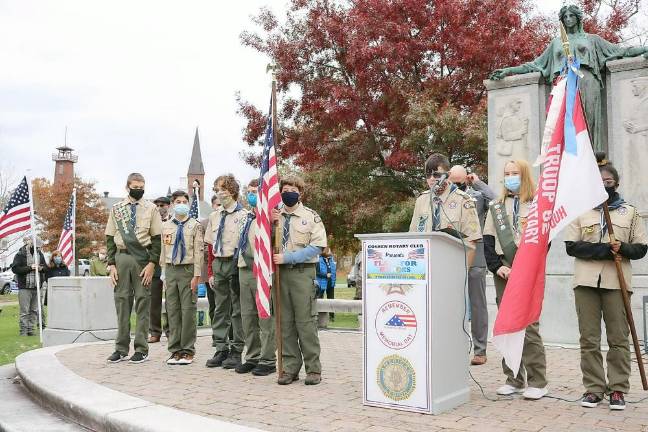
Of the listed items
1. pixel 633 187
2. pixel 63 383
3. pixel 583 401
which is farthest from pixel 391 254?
pixel 633 187

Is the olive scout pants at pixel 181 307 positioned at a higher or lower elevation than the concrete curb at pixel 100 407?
higher

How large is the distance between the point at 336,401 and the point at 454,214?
2.04 m

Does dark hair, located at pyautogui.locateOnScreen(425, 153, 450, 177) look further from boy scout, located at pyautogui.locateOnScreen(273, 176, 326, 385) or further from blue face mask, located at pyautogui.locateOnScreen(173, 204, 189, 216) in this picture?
blue face mask, located at pyautogui.locateOnScreen(173, 204, 189, 216)

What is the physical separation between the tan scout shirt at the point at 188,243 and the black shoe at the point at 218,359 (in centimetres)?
99

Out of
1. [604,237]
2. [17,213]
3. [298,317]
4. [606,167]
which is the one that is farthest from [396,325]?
[17,213]

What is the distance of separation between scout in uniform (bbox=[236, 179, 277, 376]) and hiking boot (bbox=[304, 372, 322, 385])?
802mm

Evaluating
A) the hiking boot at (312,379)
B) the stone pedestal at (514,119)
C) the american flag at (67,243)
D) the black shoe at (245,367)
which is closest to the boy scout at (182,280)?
the black shoe at (245,367)

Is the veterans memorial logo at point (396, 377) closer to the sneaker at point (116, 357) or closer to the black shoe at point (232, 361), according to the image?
the black shoe at point (232, 361)

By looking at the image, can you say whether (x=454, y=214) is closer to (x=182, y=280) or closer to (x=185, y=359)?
(x=182, y=280)

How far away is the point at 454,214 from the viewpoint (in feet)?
20.4

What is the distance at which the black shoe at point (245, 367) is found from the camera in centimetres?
730

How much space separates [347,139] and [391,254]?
9.48 metres

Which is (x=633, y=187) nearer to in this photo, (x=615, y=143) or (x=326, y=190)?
(x=615, y=143)

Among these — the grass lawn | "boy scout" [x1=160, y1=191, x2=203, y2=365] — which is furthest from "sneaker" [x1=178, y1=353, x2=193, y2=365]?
the grass lawn
